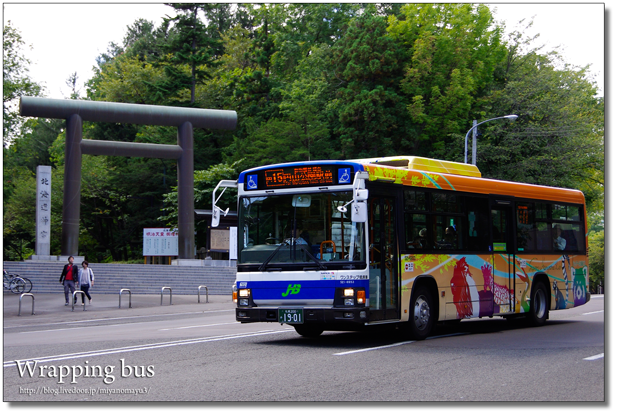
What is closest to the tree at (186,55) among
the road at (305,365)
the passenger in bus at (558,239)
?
the road at (305,365)

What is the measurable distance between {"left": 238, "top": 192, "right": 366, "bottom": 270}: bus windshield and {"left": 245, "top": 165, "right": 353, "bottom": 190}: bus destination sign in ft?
0.68

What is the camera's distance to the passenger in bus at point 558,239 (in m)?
16.5

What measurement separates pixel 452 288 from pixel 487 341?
1.21m

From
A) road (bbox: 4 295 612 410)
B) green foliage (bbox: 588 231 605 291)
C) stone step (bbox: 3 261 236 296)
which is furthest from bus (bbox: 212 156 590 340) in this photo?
green foliage (bbox: 588 231 605 291)

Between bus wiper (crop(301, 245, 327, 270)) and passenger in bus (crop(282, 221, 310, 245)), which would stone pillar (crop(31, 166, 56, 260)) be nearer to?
passenger in bus (crop(282, 221, 310, 245))

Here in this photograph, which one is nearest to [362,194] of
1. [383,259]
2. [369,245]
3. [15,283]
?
[369,245]

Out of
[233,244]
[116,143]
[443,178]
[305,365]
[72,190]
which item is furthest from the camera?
Answer: [116,143]

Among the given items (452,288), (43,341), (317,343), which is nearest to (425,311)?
(452,288)

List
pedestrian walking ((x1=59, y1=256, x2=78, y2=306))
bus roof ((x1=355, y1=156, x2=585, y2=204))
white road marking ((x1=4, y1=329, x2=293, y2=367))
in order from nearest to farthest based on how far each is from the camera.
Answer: white road marking ((x1=4, y1=329, x2=293, y2=367)) → bus roof ((x1=355, y1=156, x2=585, y2=204)) → pedestrian walking ((x1=59, y1=256, x2=78, y2=306))

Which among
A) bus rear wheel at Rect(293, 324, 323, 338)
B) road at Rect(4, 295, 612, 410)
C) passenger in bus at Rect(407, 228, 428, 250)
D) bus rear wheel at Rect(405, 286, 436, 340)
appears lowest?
road at Rect(4, 295, 612, 410)

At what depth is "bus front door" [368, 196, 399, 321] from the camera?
1156 centimetres

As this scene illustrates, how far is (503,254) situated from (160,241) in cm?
3066

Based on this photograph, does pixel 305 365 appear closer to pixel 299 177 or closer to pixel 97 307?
pixel 299 177

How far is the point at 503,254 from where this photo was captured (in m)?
14.8
